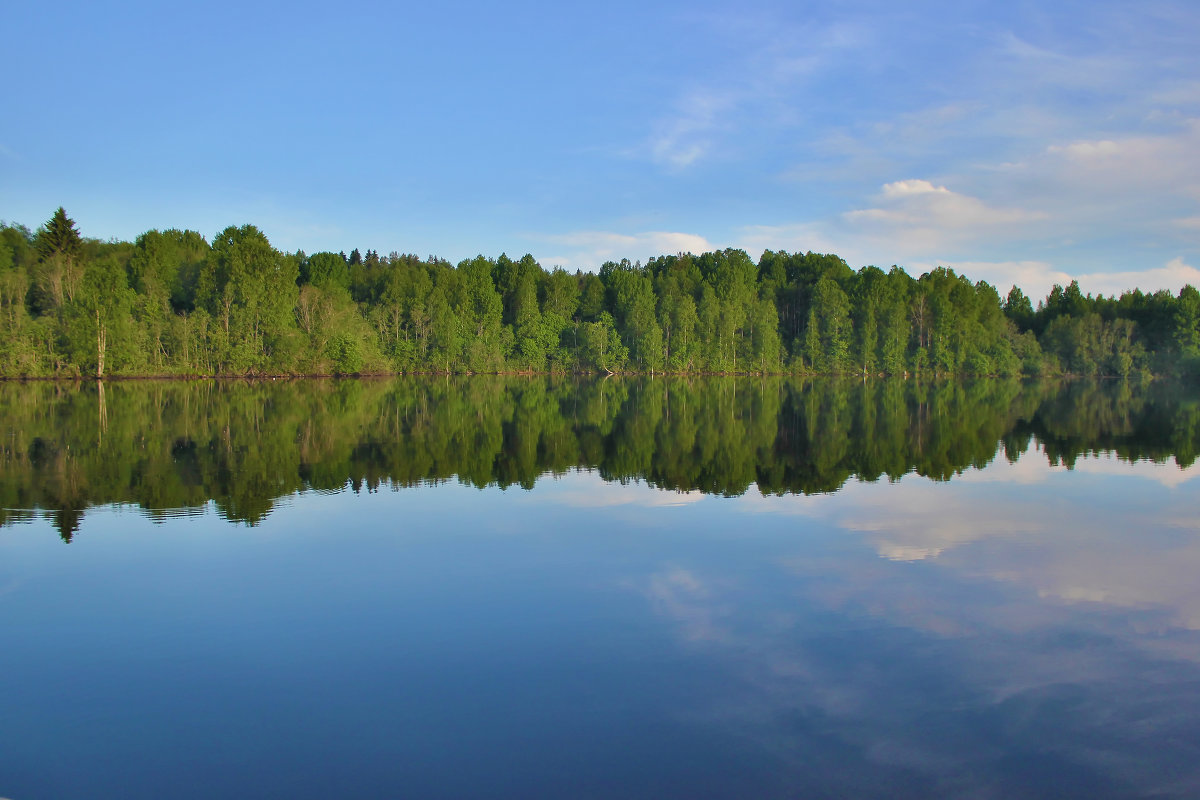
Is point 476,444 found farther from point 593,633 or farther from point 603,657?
point 603,657

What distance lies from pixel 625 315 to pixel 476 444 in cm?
7296

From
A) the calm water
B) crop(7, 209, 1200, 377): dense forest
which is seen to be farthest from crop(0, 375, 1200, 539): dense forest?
crop(7, 209, 1200, 377): dense forest

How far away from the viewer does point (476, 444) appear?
22.0 m

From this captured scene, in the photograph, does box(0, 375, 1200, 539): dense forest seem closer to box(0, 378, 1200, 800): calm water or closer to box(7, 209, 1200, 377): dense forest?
box(0, 378, 1200, 800): calm water

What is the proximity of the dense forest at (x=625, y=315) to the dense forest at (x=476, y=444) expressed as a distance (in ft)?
93.5

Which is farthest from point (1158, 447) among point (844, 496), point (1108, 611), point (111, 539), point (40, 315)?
point (40, 315)

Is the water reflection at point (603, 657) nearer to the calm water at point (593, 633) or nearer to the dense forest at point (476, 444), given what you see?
the calm water at point (593, 633)

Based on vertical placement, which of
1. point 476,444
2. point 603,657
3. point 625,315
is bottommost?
point 603,657

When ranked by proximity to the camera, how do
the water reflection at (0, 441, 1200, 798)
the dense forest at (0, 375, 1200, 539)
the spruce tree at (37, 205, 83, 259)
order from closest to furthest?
the water reflection at (0, 441, 1200, 798) → the dense forest at (0, 375, 1200, 539) → the spruce tree at (37, 205, 83, 259)

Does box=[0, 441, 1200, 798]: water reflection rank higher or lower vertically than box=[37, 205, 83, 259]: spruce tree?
lower

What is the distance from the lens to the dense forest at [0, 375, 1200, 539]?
1536cm

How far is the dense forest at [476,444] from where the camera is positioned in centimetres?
1536

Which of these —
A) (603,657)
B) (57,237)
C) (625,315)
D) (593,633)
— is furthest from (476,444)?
(625,315)

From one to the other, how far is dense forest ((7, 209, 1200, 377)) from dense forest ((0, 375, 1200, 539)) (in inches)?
1122
